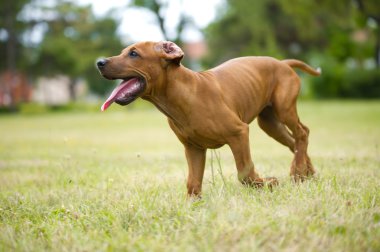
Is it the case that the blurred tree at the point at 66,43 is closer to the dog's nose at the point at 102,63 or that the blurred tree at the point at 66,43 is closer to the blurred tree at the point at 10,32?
the blurred tree at the point at 10,32

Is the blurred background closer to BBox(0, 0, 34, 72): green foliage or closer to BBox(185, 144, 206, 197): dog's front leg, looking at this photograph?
BBox(0, 0, 34, 72): green foliage

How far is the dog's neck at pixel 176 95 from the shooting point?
15.1 ft

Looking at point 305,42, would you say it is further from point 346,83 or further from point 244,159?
point 244,159

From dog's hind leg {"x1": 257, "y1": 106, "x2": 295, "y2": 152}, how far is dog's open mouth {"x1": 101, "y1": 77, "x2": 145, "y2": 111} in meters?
2.22

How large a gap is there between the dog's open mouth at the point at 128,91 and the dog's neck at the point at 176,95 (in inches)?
8.4

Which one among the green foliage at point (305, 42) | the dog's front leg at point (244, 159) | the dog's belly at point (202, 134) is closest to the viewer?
the dog's belly at point (202, 134)

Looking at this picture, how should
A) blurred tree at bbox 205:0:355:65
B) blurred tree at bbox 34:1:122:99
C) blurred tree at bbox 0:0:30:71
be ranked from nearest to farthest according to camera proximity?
blurred tree at bbox 0:0:30:71 → blurred tree at bbox 205:0:355:65 → blurred tree at bbox 34:1:122:99

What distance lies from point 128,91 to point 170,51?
562 mm

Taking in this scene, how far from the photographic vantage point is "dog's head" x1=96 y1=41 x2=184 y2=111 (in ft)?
14.5

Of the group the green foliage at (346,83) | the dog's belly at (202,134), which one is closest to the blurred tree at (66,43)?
the green foliage at (346,83)

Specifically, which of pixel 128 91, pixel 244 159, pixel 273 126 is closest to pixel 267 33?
pixel 273 126

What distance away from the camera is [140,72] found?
4.46 metres

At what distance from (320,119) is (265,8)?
32673 millimetres

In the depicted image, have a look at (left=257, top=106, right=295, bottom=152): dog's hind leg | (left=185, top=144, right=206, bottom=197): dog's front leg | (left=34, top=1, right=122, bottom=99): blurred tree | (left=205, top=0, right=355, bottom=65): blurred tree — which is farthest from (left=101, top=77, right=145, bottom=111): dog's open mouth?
(left=34, top=1, right=122, bottom=99): blurred tree
